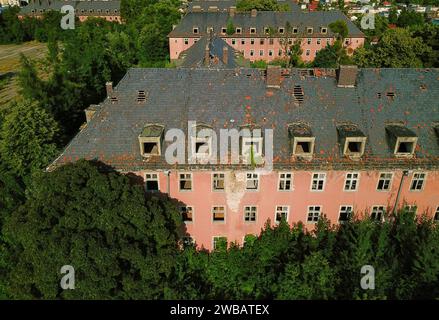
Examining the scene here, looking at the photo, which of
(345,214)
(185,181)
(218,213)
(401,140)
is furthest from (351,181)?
(185,181)

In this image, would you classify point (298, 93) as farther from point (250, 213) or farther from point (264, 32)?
point (264, 32)

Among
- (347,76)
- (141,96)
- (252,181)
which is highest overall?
(347,76)

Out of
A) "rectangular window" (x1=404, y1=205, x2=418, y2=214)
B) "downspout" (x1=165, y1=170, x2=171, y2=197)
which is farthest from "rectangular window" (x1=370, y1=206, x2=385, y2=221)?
"downspout" (x1=165, y1=170, x2=171, y2=197)

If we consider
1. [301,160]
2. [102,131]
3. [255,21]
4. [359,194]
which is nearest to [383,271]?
[359,194]

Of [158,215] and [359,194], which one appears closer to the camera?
[158,215]

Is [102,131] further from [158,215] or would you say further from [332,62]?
[332,62]

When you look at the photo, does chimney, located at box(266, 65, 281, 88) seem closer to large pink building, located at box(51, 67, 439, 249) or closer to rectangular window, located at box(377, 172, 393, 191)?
large pink building, located at box(51, 67, 439, 249)

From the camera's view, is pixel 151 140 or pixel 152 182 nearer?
pixel 151 140
